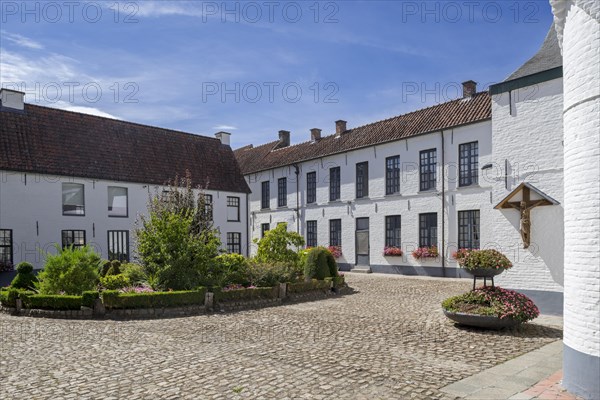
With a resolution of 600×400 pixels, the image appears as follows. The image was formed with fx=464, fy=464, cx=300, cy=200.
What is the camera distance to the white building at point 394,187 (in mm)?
20594

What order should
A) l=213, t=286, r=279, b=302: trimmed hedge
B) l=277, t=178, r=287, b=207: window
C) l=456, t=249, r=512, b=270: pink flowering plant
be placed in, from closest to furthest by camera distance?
l=456, t=249, r=512, b=270: pink flowering plant < l=213, t=286, r=279, b=302: trimmed hedge < l=277, t=178, r=287, b=207: window

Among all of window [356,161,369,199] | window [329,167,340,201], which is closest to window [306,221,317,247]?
window [329,167,340,201]

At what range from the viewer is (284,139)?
110 ft

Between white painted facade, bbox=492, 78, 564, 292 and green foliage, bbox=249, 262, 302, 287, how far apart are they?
243 inches

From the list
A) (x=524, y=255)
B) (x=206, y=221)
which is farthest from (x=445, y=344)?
(x=206, y=221)

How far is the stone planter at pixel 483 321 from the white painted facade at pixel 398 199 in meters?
9.33

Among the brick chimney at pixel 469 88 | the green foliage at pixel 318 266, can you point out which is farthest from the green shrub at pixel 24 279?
the brick chimney at pixel 469 88

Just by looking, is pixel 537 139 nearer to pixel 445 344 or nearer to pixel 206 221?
pixel 445 344

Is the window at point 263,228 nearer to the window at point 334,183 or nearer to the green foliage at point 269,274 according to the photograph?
the window at point 334,183

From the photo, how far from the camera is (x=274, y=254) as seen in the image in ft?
53.4

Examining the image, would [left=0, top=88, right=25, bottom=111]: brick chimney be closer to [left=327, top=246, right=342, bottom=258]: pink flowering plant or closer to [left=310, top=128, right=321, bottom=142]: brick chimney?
[left=310, top=128, right=321, bottom=142]: brick chimney

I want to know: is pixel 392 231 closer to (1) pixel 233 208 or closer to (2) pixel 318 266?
(2) pixel 318 266

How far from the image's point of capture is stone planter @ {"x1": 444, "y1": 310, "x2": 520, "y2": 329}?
29.0ft

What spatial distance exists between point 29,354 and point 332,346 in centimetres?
492
